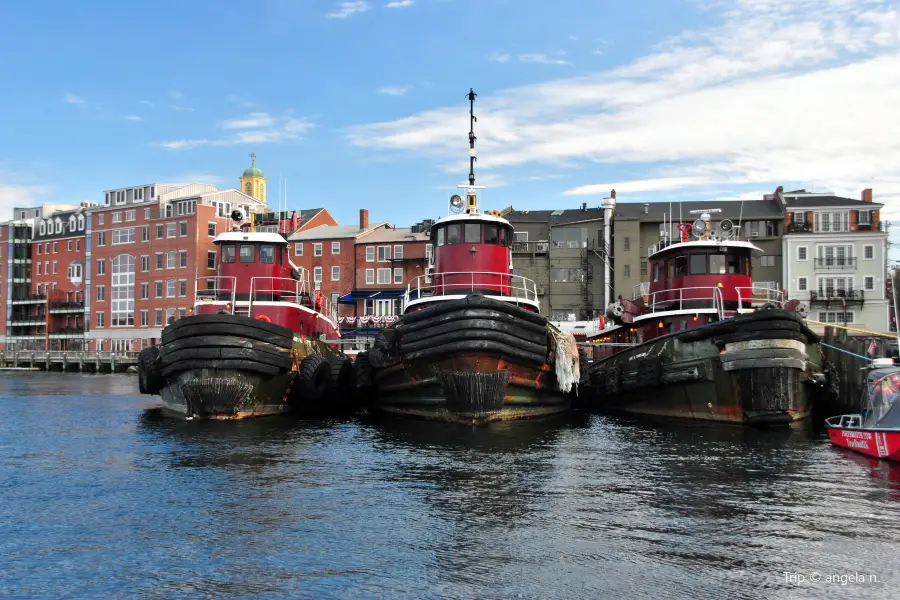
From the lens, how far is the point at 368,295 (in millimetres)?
77188

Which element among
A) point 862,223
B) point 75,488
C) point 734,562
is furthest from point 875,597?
point 862,223

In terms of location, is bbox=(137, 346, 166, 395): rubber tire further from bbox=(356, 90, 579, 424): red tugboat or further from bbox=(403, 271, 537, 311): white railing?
bbox=(403, 271, 537, 311): white railing

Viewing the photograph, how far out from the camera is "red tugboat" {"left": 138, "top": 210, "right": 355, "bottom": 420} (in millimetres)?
24359

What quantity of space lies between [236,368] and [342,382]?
8.02 metres

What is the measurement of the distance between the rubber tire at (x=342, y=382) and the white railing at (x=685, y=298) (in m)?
12.2

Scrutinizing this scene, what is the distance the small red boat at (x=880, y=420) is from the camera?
18.4 meters

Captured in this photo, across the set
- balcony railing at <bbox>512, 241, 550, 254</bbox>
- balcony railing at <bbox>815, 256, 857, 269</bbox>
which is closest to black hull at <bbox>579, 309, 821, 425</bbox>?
balcony railing at <bbox>815, 256, 857, 269</bbox>

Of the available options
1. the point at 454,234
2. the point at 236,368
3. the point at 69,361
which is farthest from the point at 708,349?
the point at 69,361

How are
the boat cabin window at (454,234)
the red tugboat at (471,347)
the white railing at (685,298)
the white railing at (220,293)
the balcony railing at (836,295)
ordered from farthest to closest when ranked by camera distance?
the balcony railing at (836,295), the white railing at (220,293), the boat cabin window at (454,234), the white railing at (685,298), the red tugboat at (471,347)

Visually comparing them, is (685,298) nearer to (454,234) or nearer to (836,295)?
(454,234)

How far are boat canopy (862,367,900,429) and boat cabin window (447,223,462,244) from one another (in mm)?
13650

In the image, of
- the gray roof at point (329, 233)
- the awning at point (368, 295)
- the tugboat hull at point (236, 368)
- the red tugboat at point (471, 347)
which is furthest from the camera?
the gray roof at point (329, 233)

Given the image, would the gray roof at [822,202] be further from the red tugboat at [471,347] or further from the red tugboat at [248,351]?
the red tugboat at [248,351]

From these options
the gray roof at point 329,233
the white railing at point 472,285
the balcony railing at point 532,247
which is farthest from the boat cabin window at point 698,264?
the gray roof at point 329,233
